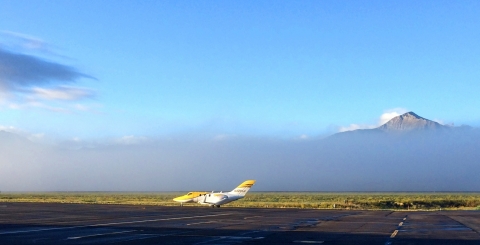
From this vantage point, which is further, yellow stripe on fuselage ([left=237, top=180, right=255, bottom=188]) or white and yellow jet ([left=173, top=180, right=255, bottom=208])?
yellow stripe on fuselage ([left=237, top=180, right=255, bottom=188])

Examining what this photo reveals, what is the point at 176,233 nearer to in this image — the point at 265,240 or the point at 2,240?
the point at 265,240

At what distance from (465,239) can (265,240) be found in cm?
824

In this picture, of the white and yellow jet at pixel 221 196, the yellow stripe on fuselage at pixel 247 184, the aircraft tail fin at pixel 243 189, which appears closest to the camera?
the white and yellow jet at pixel 221 196

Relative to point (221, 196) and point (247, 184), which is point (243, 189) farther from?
point (221, 196)

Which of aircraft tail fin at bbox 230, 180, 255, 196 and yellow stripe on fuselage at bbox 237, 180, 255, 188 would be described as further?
yellow stripe on fuselage at bbox 237, 180, 255, 188

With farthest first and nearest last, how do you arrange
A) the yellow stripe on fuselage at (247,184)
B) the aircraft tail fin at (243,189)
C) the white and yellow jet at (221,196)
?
the yellow stripe on fuselage at (247,184) < the aircraft tail fin at (243,189) < the white and yellow jet at (221,196)

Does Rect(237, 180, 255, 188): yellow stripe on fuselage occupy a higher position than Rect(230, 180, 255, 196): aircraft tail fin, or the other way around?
Rect(237, 180, 255, 188): yellow stripe on fuselage

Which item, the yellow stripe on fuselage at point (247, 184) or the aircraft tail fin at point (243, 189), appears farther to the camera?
the yellow stripe on fuselage at point (247, 184)

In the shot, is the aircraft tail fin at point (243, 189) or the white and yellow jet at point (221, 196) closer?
the white and yellow jet at point (221, 196)

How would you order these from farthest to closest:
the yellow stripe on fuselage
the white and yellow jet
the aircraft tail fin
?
the yellow stripe on fuselage → the aircraft tail fin → the white and yellow jet

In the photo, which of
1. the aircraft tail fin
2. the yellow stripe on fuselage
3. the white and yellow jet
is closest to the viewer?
the white and yellow jet

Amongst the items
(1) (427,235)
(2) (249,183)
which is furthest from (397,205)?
(1) (427,235)

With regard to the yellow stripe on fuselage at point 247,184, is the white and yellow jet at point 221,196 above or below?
below

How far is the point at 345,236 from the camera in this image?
21.2m
